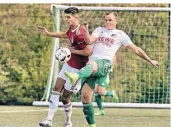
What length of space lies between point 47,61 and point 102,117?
375 centimetres

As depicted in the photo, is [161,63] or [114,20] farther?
[161,63]

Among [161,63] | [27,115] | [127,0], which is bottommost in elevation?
[27,115]

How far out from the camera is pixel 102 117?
1161 cm

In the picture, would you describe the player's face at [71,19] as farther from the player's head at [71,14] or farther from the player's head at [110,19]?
the player's head at [110,19]

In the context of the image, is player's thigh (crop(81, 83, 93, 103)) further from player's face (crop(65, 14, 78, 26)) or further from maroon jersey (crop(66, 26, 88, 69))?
player's face (crop(65, 14, 78, 26))

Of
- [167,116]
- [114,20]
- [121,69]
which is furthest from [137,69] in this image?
[114,20]

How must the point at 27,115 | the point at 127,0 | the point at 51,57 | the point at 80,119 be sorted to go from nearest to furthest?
the point at 80,119
the point at 27,115
the point at 127,0
the point at 51,57

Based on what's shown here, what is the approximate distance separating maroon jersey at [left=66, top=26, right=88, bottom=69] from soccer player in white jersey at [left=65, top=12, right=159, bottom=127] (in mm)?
189

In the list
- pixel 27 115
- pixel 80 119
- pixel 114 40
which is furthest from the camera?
pixel 27 115

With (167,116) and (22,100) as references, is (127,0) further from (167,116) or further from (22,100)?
(22,100)

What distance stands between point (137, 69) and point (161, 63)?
1.73 feet

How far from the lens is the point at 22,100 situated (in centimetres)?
1491

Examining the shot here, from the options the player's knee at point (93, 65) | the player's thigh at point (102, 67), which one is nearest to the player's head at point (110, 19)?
the player's thigh at point (102, 67)

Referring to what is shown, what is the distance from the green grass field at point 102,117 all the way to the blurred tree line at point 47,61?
45.0 inches
